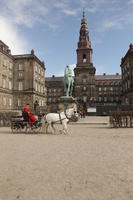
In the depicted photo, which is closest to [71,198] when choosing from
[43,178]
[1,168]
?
[43,178]

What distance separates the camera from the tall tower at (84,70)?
242 ft

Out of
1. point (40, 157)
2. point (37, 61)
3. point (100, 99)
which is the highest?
point (37, 61)

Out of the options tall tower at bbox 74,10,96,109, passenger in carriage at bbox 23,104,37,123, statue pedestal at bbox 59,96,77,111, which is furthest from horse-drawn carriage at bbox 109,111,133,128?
tall tower at bbox 74,10,96,109

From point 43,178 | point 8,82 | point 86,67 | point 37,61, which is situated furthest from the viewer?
point 86,67

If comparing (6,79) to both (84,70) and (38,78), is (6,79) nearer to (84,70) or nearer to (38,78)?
(38,78)

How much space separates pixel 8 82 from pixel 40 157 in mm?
40940

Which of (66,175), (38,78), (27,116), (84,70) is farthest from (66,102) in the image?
(84,70)

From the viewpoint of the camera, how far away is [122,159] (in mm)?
5156

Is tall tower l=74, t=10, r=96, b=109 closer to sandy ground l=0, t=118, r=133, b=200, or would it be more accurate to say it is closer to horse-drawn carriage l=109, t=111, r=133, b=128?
horse-drawn carriage l=109, t=111, r=133, b=128

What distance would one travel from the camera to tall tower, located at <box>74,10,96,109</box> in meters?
73.8

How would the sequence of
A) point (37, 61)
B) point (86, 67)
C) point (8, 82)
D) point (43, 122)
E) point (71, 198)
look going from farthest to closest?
point (86, 67)
point (37, 61)
point (8, 82)
point (43, 122)
point (71, 198)

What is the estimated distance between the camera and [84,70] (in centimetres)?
7475

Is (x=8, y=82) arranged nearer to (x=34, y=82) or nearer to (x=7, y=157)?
(x=34, y=82)

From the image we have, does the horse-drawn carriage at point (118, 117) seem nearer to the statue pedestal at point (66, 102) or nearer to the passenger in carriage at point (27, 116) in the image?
the statue pedestal at point (66, 102)
